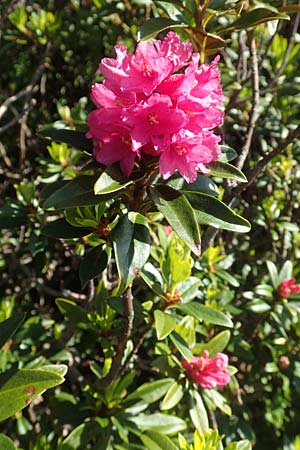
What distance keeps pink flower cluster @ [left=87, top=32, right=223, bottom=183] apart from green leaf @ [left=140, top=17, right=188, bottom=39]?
0.18m

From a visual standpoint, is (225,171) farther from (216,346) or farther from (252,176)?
(216,346)

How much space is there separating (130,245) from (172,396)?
746 mm

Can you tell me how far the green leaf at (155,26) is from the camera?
53.8 inches

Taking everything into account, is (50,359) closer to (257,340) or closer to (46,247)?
(46,247)

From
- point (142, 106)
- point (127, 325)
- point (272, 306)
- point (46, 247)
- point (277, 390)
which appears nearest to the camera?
point (142, 106)

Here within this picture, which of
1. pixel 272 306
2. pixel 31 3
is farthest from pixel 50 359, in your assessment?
pixel 31 3

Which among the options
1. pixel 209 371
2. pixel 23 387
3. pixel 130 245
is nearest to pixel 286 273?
pixel 209 371

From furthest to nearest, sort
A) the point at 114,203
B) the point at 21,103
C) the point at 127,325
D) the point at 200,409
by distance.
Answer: the point at 21,103, the point at 200,409, the point at 127,325, the point at 114,203

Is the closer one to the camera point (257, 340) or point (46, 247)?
point (46, 247)

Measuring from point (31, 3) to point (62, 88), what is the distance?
51 cm

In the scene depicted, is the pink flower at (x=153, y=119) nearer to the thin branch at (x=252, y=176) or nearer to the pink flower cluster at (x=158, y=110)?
the pink flower cluster at (x=158, y=110)

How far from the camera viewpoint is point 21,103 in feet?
10.3

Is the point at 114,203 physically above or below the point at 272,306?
above

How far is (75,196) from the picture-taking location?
3.72 ft
